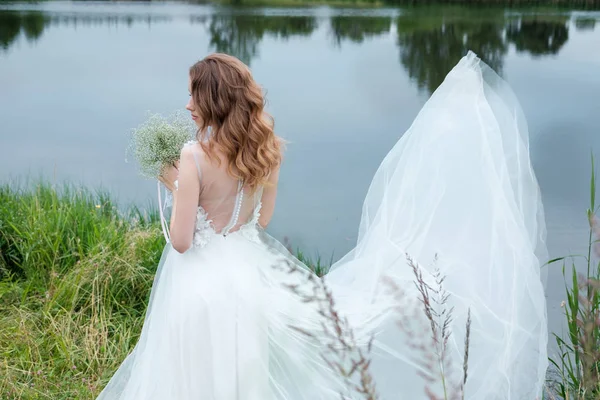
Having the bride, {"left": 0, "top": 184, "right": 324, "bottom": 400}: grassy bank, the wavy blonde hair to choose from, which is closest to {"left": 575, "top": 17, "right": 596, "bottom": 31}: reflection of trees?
{"left": 0, "top": 184, "right": 324, "bottom": 400}: grassy bank

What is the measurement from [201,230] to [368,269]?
80 cm

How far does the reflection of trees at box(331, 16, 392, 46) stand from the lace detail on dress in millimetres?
7177

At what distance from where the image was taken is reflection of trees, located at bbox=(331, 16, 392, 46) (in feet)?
31.6

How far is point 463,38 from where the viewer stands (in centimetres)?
1024

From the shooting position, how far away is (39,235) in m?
4.15

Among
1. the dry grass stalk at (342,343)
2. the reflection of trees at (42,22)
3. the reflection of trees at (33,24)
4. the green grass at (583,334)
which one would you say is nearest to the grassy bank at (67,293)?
the dry grass stalk at (342,343)

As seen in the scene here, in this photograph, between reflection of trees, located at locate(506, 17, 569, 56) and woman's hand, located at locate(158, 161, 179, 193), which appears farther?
reflection of trees, located at locate(506, 17, 569, 56)

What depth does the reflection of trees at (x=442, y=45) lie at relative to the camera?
30.8 ft

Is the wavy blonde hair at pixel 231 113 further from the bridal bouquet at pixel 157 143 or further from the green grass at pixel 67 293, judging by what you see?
the green grass at pixel 67 293

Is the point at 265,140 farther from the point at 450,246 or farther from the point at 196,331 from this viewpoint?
the point at 450,246

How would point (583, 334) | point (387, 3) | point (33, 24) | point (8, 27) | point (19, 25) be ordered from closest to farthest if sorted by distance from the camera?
point (583, 334) → point (33, 24) → point (19, 25) → point (8, 27) → point (387, 3)

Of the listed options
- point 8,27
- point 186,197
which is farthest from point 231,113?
point 8,27

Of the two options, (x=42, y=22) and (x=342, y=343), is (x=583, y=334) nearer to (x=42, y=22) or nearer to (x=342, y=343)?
(x=342, y=343)

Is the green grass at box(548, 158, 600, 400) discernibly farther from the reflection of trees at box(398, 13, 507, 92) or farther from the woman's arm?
the reflection of trees at box(398, 13, 507, 92)
